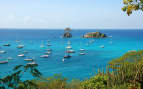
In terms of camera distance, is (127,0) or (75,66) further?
(75,66)

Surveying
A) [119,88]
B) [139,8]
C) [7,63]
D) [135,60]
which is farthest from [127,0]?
[7,63]

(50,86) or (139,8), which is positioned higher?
(139,8)

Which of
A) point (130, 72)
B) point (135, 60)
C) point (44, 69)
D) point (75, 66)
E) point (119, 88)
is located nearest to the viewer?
point (119, 88)

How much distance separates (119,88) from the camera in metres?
16.8

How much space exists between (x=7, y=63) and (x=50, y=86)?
40609 mm

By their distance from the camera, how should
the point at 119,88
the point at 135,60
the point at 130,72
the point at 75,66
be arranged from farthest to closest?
the point at 75,66, the point at 135,60, the point at 130,72, the point at 119,88

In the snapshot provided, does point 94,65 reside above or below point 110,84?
below

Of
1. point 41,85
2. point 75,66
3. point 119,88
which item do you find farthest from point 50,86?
point 75,66

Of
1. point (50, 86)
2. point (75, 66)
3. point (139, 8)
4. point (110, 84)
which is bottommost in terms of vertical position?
point (75, 66)

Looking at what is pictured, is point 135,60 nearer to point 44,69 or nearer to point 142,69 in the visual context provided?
point 142,69

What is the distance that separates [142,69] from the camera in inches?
897

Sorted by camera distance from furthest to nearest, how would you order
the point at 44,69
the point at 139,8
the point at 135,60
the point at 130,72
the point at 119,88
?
1. the point at 44,69
2. the point at 135,60
3. the point at 130,72
4. the point at 119,88
5. the point at 139,8

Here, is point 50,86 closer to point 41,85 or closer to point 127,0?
point 41,85

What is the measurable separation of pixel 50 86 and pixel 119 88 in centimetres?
947
